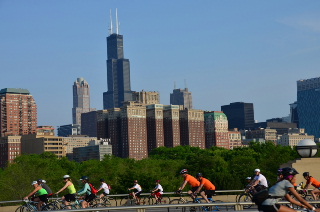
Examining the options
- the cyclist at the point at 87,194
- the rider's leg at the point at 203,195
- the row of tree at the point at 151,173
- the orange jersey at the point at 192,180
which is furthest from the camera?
the row of tree at the point at 151,173

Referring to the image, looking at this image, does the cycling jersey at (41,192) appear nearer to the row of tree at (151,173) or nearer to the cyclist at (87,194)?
the cyclist at (87,194)

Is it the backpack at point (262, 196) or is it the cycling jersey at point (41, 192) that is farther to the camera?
the cycling jersey at point (41, 192)

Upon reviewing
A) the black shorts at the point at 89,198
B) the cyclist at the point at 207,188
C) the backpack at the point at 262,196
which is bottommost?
the black shorts at the point at 89,198

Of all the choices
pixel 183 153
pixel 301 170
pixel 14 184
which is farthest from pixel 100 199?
pixel 183 153

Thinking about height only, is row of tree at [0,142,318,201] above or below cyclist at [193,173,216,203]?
below

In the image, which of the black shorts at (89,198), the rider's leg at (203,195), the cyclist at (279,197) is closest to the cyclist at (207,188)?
the rider's leg at (203,195)

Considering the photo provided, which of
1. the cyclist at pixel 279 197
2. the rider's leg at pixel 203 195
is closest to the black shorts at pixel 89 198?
the rider's leg at pixel 203 195

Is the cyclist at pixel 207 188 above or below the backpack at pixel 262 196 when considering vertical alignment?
below

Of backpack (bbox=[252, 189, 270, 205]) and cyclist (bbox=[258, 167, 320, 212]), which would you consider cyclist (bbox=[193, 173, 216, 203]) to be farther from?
backpack (bbox=[252, 189, 270, 205])

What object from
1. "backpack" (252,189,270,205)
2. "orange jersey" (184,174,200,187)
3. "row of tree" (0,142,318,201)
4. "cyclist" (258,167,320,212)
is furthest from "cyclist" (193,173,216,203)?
"row of tree" (0,142,318,201)

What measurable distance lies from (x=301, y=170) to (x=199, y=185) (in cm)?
869

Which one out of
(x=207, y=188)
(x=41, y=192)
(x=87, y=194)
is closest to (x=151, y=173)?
(x=87, y=194)

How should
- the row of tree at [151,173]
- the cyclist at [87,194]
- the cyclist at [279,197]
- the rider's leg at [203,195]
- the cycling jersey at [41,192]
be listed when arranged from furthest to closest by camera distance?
the row of tree at [151,173] → the cyclist at [87,194] → the cycling jersey at [41,192] → the rider's leg at [203,195] → the cyclist at [279,197]

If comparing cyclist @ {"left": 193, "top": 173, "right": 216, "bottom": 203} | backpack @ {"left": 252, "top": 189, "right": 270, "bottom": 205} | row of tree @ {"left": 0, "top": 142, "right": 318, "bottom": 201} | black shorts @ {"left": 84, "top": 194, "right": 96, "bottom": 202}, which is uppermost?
backpack @ {"left": 252, "top": 189, "right": 270, "bottom": 205}
